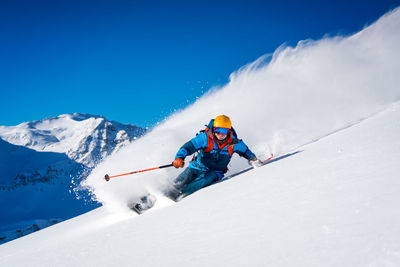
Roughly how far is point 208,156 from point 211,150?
0.18 m

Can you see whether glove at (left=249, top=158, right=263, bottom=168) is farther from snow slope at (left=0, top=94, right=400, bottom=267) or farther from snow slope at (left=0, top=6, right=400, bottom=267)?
snow slope at (left=0, top=94, right=400, bottom=267)

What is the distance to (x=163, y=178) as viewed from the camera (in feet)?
18.3

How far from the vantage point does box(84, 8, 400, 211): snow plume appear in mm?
7414

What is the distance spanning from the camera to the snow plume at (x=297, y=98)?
7414mm

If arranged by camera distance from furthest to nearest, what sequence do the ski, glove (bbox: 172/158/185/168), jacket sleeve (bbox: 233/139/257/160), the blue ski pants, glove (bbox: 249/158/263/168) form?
1. jacket sleeve (bbox: 233/139/257/160)
2. glove (bbox: 249/158/263/168)
3. the blue ski pants
4. glove (bbox: 172/158/185/168)
5. the ski

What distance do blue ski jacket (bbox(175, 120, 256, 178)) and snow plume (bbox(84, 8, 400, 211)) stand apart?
1568mm

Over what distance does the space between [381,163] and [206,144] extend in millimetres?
3392

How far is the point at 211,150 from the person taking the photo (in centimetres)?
534

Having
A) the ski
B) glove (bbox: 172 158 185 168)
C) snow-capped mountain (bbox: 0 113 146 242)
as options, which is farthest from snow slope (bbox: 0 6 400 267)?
snow-capped mountain (bbox: 0 113 146 242)

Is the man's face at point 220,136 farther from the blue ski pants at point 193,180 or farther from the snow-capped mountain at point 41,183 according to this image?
the snow-capped mountain at point 41,183

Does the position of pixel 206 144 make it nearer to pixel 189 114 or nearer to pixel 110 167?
pixel 110 167

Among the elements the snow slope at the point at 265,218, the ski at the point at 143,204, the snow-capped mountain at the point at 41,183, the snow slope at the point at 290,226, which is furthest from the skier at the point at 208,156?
the snow-capped mountain at the point at 41,183

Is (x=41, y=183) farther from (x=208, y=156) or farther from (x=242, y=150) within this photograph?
(x=242, y=150)

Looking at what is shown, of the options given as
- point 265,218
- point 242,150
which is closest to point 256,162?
point 242,150
